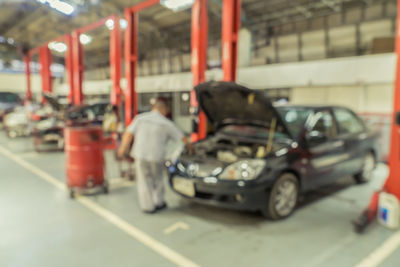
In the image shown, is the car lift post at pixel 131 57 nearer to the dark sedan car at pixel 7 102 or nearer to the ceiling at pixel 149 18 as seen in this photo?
the ceiling at pixel 149 18

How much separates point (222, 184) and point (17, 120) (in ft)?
30.3

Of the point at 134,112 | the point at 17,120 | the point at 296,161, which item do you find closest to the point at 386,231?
the point at 296,161

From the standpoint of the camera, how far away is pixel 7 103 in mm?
11750

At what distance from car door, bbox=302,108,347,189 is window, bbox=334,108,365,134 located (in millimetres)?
198

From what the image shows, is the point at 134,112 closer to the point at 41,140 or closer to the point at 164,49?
the point at 41,140

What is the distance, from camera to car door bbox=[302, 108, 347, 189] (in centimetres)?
349

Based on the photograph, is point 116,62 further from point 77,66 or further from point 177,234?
point 177,234

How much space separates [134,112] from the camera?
283 inches

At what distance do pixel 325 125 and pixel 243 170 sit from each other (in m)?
1.64

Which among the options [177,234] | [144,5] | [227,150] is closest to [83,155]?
[177,234]

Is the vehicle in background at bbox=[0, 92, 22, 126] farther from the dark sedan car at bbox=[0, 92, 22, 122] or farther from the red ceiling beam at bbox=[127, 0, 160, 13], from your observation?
the red ceiling beam at bbox=[127, 0, 160, 13]

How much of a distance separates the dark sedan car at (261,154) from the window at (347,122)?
0.08 feet

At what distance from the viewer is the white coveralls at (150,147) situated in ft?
10.9

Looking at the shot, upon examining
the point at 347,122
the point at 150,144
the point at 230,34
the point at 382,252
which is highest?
the point at 230,34
